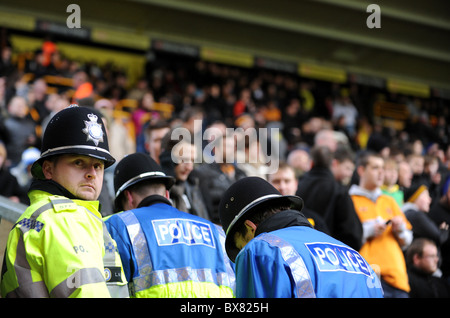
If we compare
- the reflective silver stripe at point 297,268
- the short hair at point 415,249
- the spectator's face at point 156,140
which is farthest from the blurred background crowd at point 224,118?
the reflective silver stripe at point 297,268

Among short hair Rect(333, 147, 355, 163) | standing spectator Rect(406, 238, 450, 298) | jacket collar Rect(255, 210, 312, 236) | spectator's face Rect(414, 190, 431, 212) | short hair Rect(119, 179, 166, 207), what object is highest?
short hair Rect(333, 147, 355, 163)

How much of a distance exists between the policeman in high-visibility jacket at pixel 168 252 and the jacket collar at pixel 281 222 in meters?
0.80

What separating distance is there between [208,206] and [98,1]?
40.6ft

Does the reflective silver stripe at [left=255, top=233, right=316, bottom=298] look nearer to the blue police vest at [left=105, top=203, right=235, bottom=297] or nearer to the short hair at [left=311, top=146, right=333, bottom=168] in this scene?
the blue police vest at [left=105, top=203, right=235, bottom=297]

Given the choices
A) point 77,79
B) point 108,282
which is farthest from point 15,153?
point 108,282

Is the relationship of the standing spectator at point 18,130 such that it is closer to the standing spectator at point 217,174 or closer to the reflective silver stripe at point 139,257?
the standing spectator at point 217,174

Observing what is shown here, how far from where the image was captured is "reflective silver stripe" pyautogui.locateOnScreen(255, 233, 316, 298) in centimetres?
252

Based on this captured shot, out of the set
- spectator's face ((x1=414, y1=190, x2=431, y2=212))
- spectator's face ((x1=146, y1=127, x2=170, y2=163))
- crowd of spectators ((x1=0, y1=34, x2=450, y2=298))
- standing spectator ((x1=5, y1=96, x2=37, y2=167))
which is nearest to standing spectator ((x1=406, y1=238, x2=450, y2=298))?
crowd of spectators ((x1=0, y1=34, x2=450, y2=298))

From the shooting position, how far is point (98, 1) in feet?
53.7

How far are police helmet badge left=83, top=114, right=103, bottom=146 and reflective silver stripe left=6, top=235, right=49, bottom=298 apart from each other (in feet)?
1.85

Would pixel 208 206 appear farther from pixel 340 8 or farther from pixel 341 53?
pixel 341 53

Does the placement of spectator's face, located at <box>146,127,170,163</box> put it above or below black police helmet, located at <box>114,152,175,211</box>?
above

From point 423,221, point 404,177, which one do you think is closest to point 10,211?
point 423,221
